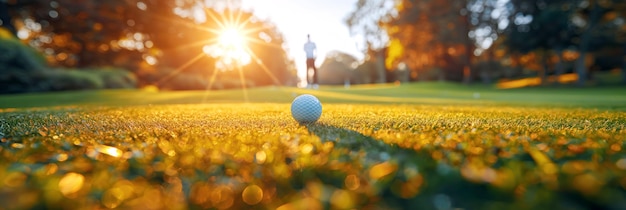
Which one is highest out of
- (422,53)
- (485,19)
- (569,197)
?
(485,19)

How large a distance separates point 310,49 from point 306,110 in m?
9.78

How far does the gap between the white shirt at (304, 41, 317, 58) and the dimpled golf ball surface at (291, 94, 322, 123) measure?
9252 mm

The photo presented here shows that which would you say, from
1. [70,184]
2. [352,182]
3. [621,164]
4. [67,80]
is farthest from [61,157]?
[67,80]

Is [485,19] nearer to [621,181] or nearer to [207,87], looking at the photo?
[207,87]

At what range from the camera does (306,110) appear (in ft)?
13.3

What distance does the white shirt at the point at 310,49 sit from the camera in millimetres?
13375

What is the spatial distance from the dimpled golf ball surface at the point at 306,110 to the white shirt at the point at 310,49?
9.25 m

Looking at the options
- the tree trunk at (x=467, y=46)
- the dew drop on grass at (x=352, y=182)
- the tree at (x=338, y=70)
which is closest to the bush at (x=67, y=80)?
the dew drop on grass at (x=352, y=182)

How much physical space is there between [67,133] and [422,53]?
3489cm

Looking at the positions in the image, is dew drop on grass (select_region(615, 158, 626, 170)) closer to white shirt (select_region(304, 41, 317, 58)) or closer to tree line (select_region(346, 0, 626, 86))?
white shirt (select_region(304, 41, 317, 58))

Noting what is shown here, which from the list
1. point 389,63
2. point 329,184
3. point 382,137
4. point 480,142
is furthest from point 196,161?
point 389,63

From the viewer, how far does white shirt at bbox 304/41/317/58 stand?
43.9 ft

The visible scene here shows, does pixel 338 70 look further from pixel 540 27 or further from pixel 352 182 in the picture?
pixel 352 182

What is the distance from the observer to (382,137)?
2729mm
